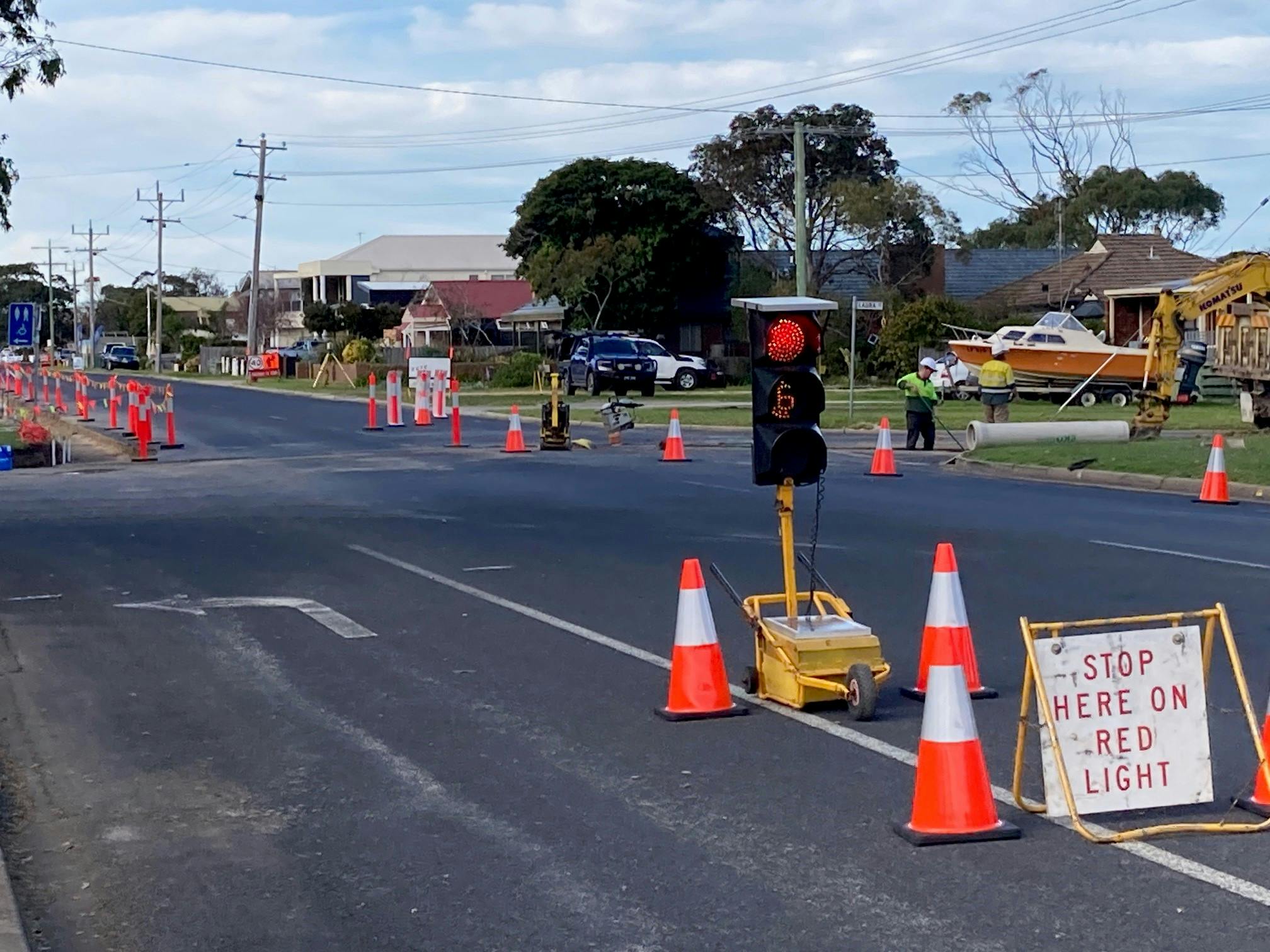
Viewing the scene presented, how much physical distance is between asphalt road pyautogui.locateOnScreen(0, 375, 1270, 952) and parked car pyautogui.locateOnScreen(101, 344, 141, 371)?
89.2 metres

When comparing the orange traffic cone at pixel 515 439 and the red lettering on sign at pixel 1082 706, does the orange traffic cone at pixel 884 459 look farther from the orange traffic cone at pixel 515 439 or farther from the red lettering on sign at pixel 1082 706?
the red lettering on sign at pixel 1082 706

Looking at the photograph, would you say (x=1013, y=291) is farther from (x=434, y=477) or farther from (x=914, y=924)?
(x=914, y=924)

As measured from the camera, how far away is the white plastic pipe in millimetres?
26234

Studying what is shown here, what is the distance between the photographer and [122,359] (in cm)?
10206

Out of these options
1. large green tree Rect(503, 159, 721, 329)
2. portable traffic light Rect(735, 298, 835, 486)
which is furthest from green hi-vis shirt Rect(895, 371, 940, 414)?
large green tree Rect(503, 159, 721, 329)

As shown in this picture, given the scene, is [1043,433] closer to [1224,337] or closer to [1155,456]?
[1155,456]

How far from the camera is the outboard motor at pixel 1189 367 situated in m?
33.8

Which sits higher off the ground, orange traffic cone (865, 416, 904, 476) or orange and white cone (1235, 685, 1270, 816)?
orange traffic cone (865, 416, 904, 476)

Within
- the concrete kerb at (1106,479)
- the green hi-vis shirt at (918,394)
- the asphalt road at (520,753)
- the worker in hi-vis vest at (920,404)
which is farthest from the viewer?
the green hi-vis shirt at (918,394)

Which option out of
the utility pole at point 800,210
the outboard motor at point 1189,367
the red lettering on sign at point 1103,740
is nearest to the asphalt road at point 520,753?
the red lettering on sign at point 1103,740

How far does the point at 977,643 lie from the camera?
33.3ft

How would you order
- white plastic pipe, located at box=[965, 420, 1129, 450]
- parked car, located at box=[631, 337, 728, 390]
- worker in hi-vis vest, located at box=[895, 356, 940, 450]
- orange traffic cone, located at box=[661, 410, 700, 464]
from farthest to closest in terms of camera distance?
parked car, located at box=[631, 337, 728, 390] → worker in hi-vis vest, located at box=[895, 356, 940, 450] → white plastic pipe, located at box=[965, 420, 1129, 450] → orange traffic cone, located at box=[661, 410, 700, 464]

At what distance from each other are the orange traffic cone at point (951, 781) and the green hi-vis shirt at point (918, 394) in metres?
20.6

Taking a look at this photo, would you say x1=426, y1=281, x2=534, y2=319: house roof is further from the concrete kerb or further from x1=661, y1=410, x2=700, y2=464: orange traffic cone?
the concrete kerb
